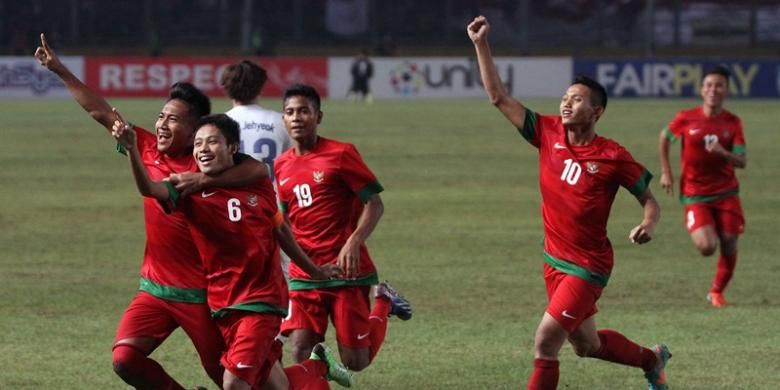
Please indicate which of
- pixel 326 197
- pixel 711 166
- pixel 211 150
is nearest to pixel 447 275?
pixel 711 166

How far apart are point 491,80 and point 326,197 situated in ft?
4.01

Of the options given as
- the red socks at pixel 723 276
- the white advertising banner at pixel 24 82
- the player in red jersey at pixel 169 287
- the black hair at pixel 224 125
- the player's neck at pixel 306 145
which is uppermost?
the black hair at pixel 224 125

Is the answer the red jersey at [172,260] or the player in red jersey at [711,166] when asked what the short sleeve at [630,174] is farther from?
the player in red jersey at [711,166]

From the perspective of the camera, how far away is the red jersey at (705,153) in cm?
1430

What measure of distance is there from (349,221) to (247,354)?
71.9 inches

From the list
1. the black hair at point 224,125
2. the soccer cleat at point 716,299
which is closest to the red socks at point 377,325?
the black hair at point 224,125

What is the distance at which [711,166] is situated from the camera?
14367 mm

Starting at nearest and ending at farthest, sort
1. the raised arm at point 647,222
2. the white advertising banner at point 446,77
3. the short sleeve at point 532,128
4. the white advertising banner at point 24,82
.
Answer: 1. the raised arm at point 647,222
2. the short sleeve at point 532,128
3. the white advertising banner at point 24,82
4. the white advertising banner at point 446,77

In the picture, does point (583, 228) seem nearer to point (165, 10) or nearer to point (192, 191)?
point (192, 191)

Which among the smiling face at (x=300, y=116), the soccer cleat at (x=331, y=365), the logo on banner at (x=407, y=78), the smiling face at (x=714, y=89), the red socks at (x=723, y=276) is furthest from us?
the logo on banner at (x=407, y=78)

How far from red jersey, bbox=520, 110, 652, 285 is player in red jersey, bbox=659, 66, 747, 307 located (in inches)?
204

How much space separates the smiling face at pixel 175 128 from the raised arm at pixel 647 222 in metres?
2.52

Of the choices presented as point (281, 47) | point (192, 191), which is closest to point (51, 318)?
point (192, 191)

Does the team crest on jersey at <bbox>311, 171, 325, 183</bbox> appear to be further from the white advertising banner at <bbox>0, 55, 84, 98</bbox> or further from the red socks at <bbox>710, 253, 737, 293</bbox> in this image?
the white advertising banner at <bbox>0, 55, 84, 98</bbox>
